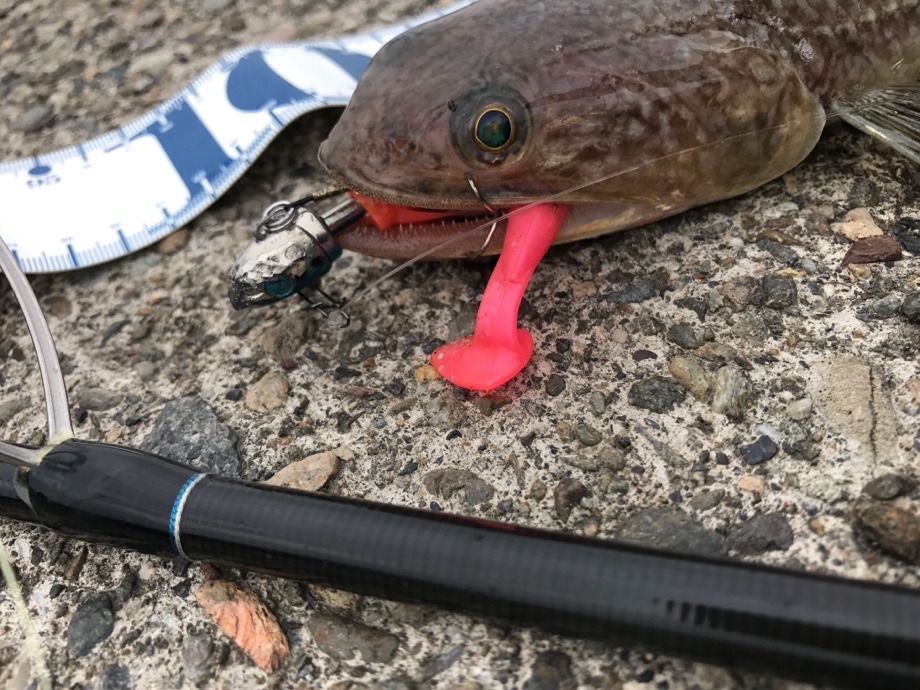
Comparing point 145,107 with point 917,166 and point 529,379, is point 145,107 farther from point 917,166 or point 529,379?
point 917,166

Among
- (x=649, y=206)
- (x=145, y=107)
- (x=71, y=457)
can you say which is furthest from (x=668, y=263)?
(x=145, y=107)

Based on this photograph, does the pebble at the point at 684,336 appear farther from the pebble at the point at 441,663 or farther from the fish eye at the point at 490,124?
the pebble at the point at 441,663

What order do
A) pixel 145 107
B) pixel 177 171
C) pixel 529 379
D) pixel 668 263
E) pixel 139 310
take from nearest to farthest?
pixel 529 379 < pixel 668 263 < pixel 139 310 < pixel 177 171 < pixel 145 107

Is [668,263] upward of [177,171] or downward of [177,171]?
downward

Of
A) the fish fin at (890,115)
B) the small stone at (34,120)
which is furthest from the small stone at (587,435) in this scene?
the small stone at (34,120)

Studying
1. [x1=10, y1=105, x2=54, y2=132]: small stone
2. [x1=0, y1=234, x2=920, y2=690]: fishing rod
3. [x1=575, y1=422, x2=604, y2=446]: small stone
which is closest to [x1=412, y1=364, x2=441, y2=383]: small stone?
[x1=575, y1=422, x2=604, y2=446]: small stone

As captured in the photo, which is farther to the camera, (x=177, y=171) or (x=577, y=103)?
(x=177, y=171)
